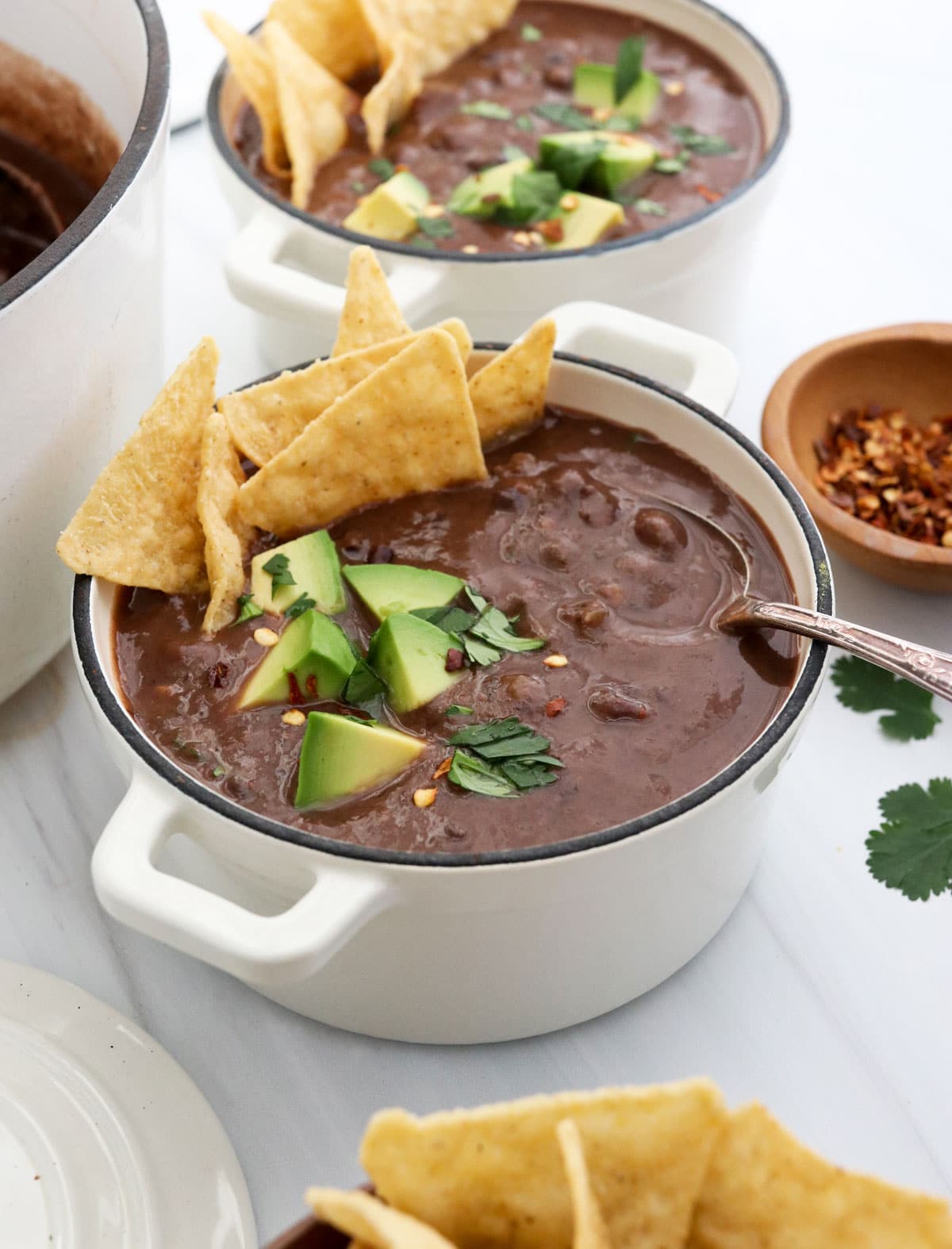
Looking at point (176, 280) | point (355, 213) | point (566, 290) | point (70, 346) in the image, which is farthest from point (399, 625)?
point (176, 280)

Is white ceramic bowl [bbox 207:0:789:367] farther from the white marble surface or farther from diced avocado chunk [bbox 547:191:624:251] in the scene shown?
the white marble surface

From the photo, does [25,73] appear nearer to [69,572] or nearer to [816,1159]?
[69,572]

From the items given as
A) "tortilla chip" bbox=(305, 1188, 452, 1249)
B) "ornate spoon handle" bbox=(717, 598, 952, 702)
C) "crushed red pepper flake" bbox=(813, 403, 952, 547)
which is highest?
"tortilla chip" bbox=(305, 1188, 452, 1249)

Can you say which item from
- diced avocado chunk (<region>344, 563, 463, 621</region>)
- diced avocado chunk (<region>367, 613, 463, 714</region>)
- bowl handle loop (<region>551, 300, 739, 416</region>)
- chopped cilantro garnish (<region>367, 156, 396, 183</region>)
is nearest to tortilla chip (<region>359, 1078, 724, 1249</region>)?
diced avocado chunk (<region>367, 613, 463, 714</region>)

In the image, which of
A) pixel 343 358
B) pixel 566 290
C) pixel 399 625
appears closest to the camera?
pixel 399 625

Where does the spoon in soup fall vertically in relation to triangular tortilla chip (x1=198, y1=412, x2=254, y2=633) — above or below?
below

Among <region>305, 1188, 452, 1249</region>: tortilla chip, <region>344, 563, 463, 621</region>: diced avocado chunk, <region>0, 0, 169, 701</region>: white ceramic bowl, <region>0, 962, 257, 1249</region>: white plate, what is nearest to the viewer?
<region>305, 1188, 452, 1249</region>: tortilla chip
